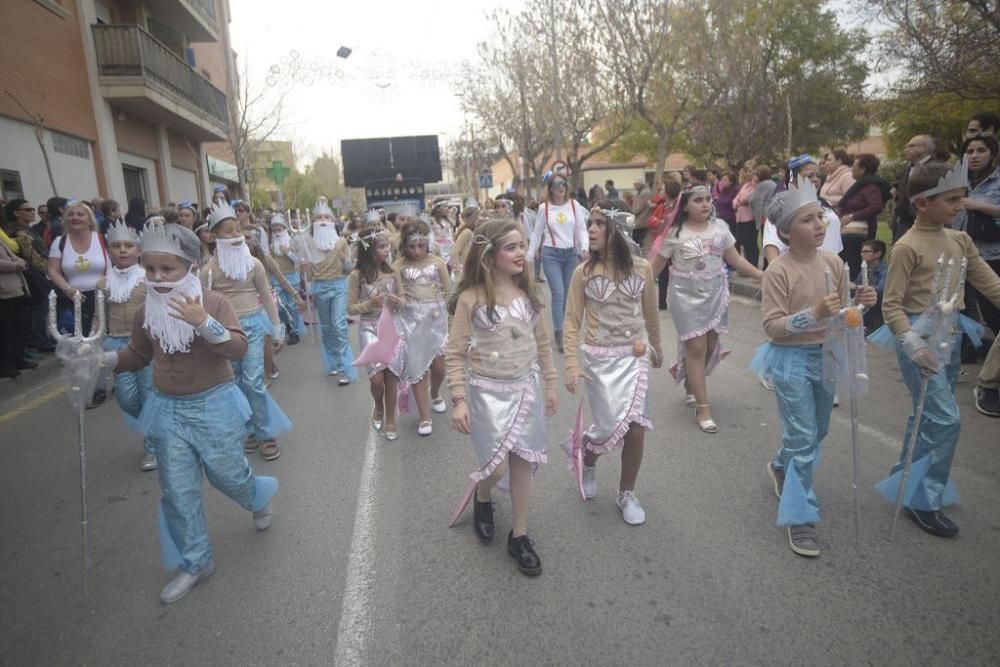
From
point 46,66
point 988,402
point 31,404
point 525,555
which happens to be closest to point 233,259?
point 525,555

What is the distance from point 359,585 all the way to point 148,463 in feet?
8.93

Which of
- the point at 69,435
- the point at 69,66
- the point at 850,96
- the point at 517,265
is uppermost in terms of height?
the point at 850,96

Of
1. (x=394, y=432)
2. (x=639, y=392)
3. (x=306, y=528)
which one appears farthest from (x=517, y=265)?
(x=394, y=432)

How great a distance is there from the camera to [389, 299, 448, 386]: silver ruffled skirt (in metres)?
5.30

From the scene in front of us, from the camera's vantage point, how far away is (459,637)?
2.72m

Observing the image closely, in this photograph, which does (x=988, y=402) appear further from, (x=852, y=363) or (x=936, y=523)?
(x=852, y=363)

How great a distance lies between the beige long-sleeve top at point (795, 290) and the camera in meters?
3.32

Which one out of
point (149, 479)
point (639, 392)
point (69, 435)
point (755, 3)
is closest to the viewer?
point (639, 392)

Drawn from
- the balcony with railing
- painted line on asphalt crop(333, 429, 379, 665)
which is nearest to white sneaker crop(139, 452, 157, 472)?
painted line on asphalt crop(333, 429, 379, 665)

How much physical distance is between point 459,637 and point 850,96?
122ft

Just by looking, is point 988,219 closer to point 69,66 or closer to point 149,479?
point 149,479

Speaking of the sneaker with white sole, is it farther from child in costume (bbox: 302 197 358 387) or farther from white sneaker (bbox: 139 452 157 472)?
child in costume (bbox: 302 197 358 387)

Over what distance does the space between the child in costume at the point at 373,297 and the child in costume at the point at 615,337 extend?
2.23 meters

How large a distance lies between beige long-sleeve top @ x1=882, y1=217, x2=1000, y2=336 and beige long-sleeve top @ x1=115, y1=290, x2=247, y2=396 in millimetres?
3408
